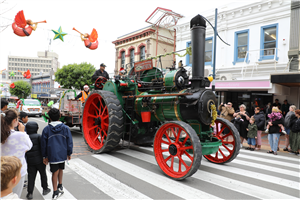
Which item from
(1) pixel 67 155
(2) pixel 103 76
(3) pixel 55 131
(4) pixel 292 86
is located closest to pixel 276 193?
(1) pixel 67 155

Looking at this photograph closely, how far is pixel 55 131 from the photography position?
3336 millimetres

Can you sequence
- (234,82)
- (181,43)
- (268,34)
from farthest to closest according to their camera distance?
(181,43) → (268,34) → (234,82)

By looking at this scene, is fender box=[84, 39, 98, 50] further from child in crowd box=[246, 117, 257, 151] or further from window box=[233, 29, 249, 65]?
window box=[233, 29, 249, 65]

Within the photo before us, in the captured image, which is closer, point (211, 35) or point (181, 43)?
point (211, 35)

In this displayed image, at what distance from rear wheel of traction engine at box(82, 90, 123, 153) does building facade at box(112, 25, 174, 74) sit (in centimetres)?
1255

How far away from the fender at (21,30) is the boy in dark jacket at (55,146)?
4980 mm

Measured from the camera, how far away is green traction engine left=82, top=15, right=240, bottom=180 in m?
4.38

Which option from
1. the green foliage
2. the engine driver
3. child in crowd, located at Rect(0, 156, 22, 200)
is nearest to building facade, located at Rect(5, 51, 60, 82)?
the green foliage

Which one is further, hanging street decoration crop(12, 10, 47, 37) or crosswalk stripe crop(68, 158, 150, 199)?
hanging street decoration crop(12, 10, 47, 37)

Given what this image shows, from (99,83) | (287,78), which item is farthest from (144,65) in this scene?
(287,78)

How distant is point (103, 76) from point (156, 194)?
16.1 feet

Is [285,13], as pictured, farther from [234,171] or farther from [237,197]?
[237,197]

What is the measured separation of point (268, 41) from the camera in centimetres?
1140

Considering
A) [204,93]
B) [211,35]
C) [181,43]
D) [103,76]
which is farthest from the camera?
[181,43]
